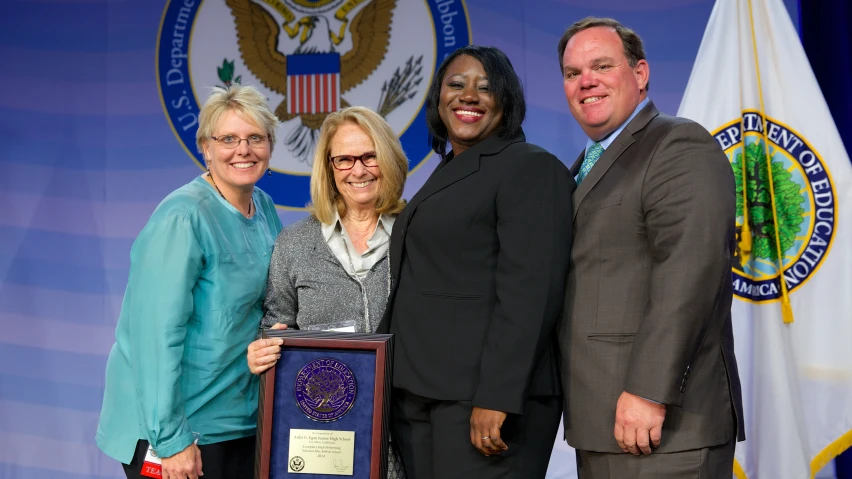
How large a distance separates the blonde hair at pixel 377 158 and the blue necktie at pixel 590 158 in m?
0.53

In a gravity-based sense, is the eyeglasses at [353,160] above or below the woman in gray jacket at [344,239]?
above

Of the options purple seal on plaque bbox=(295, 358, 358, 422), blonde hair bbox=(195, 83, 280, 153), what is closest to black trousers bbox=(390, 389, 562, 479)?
purple seal on plaque bbox=(295, 358, 358, 422)

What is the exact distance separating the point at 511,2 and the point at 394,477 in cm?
236

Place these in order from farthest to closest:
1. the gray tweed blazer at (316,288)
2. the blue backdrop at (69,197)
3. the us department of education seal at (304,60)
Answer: the blue backdrop at (69,197) < the us department of education seal at (304,60) < the gray tweed blazer at (316,288)

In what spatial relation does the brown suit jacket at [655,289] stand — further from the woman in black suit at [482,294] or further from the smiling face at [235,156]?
the smiling face at [235,156]

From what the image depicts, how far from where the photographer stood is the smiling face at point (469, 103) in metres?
2.01

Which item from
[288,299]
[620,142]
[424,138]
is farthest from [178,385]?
[424,138]

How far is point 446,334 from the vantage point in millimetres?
1879

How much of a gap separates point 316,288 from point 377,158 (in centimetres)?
40

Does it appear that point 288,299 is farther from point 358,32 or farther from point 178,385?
point 358,32

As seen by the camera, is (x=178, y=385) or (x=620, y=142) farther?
(x=178, y=385)

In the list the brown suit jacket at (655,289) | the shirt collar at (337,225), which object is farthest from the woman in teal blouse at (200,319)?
the brown suit jacket at (655,289)

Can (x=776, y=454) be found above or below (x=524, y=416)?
below

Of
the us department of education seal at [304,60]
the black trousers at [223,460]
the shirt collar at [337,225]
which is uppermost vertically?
the us department of education seal at [304,60]
